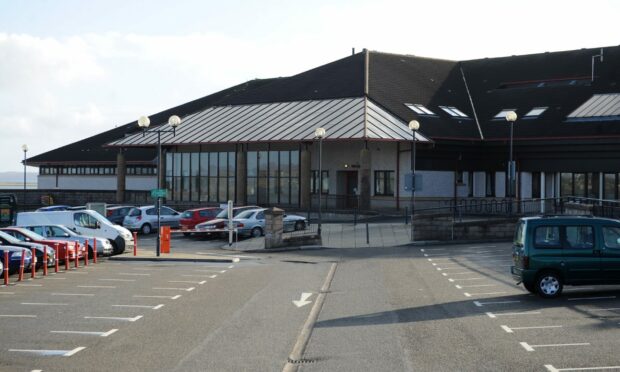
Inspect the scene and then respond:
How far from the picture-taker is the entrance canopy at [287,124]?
4859 cm

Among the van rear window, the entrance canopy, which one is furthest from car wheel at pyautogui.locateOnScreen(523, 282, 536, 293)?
the entrance canopy

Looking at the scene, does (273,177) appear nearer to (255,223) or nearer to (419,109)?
(419,109)

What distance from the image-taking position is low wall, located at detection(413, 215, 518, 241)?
36.4 metres

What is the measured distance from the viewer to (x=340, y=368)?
11.2 m

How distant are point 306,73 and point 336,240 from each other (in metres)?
27.7

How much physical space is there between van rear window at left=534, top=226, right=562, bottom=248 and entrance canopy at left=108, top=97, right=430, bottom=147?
2806 centimetres

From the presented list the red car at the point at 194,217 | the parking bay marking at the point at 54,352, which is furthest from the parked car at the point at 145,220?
the parking bay marking at the point at 54,352

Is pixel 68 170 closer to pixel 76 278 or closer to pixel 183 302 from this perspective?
pixel 76 278

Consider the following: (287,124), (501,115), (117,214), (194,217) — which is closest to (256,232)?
(194,217)

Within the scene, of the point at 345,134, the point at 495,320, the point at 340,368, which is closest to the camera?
the point at 340,368

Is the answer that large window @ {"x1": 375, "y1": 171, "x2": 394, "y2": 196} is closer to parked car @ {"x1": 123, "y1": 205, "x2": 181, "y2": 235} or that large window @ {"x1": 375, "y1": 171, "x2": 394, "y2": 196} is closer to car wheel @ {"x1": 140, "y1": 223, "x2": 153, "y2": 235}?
parked car @ {"x1": 123, "y1": 205, "x2": 181, "y2": 235}

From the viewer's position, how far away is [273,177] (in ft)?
182

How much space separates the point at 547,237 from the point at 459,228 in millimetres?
17855

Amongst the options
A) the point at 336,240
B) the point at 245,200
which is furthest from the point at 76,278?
the point at 245,200
